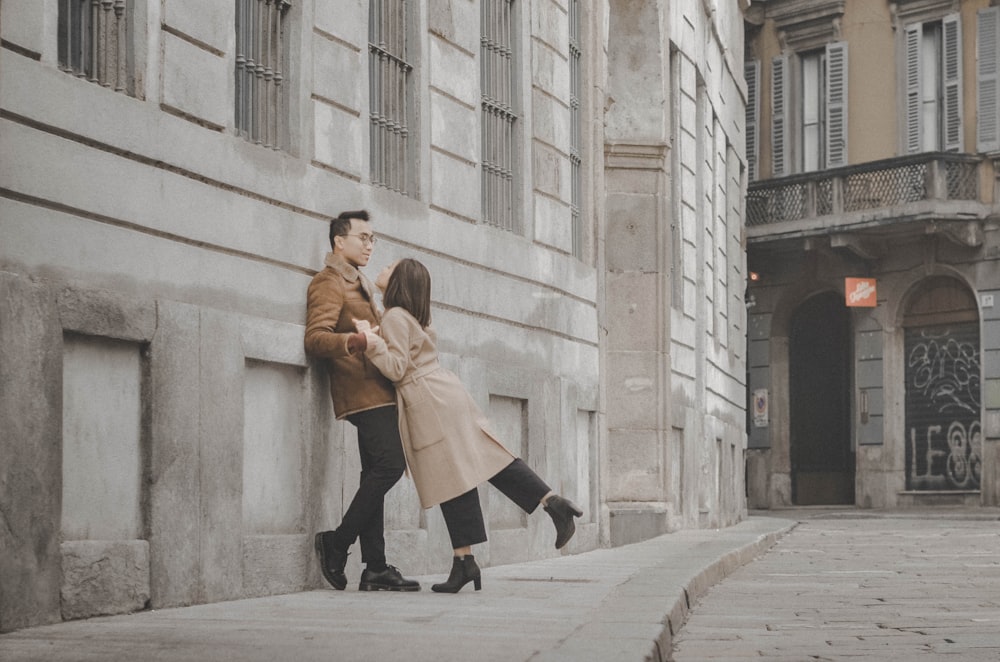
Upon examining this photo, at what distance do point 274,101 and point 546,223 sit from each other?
A: 4.82 meters

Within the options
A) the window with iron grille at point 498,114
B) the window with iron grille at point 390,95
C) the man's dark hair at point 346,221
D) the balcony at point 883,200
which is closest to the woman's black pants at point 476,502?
the man's dark hair at point 346,221

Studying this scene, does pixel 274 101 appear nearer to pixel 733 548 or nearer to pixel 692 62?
pixel 733 548

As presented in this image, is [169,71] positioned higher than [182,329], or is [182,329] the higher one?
[169,71]

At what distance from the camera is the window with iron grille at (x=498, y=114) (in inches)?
496

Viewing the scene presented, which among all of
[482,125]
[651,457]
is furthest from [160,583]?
[651,457]

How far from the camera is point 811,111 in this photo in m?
34.1

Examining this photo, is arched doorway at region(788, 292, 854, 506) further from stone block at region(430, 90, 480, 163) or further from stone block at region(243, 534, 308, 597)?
stone block at region(243, 534, 308, 597)

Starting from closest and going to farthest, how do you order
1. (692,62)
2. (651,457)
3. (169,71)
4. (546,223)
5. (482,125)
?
(169,71), (482,125), (546,223), (651,457), (692,62)

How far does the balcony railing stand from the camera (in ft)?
102

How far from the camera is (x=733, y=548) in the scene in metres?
13.7

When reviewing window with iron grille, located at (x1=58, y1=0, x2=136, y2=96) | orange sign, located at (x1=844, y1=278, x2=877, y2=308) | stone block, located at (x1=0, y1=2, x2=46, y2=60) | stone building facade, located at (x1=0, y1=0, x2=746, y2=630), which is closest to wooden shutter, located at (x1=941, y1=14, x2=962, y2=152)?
orange sign, located at (x1=844, y1=278, x2=877, y2=308)

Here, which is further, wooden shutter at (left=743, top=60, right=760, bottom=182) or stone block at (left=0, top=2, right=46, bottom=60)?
wooden shutter at (left=743, top=60, right=760, bottom=182)

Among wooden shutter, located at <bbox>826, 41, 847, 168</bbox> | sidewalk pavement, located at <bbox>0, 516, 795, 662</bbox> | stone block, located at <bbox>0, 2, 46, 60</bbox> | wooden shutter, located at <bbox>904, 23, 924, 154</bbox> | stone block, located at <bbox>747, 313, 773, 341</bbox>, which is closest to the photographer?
sidewalk pavement, located at <bbox>0, 516, 795, 662</bbox>

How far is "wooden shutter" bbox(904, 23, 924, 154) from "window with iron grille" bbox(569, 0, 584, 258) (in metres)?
18.3
